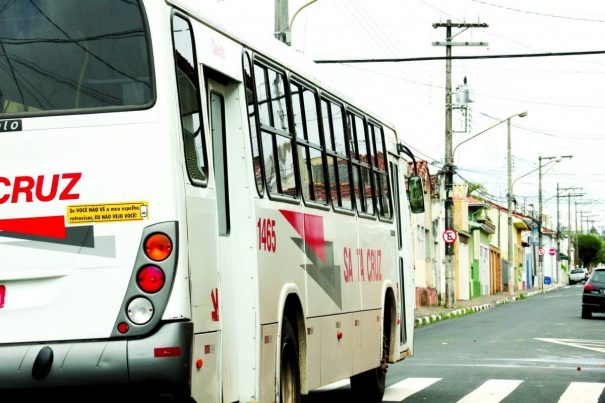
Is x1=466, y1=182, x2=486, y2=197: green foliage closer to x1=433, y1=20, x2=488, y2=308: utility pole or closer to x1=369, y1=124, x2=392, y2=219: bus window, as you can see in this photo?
x1=433, y1=20, x2=488, y2=308: utility pole

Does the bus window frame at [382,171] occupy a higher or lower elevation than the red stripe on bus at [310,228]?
higher

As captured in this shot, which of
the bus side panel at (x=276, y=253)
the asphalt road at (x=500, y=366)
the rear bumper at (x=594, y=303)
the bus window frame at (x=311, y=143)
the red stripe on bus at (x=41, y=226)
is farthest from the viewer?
the rear bumper at (x=594, y=303)

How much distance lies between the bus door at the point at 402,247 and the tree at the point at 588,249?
6481 inches

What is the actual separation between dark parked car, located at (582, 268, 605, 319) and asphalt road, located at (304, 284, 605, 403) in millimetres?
4129

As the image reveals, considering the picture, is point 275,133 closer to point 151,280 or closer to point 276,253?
point 276,253

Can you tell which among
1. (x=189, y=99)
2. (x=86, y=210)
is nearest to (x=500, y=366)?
(x=189, y=99)

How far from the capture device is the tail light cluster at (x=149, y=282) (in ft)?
22.6

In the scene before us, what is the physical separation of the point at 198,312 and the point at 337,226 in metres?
4.45

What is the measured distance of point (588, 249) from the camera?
177 metres

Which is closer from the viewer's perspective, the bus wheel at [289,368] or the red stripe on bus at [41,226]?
the red stripe on bus at [41,226]

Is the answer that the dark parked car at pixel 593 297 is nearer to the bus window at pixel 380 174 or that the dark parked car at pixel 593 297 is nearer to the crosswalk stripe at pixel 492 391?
the crosswalk stripe at pixel 492 391

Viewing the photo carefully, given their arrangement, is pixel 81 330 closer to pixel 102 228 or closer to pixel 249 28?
pixel 102 228

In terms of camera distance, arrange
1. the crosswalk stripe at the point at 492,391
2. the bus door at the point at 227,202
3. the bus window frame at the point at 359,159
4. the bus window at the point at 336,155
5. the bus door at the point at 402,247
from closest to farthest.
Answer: the bus door at the point at 227,202
the bus window at the point at 336,155
the bus window frame at the point at 359,159
the crosswalk stripe at the point at 492,391
the bus door at the point at 402,247

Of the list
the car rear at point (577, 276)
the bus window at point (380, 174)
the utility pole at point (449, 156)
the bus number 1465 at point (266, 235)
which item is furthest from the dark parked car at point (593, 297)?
the car rear at point (577, 276)
